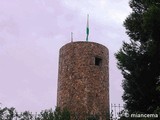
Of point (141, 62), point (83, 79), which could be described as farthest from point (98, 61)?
point (141, 62)

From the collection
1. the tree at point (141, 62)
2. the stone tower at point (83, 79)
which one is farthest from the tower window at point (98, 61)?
the tree at point (141, 62)

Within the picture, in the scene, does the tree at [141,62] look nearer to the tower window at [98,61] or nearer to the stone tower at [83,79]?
the stone tower at [83,79]

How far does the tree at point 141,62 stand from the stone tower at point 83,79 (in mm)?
1591

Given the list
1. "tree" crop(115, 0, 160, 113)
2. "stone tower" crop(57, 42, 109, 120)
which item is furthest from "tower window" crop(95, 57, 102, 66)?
"tree" crop(115, 0, 160, 113)

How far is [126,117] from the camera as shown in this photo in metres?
12.1

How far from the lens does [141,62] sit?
12859 millimetres

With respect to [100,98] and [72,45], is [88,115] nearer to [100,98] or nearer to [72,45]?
[100,98]

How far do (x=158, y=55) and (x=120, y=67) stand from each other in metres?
1.52

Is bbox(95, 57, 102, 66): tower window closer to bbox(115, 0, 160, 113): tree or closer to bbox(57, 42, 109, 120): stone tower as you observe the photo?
bbox(57, 42, 109, 120): stone tower

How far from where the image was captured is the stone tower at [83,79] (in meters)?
14.5

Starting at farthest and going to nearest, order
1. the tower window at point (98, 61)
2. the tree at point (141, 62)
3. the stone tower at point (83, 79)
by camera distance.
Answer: the tower window at point (98, 61), the stone tower at point (83, 79), the tree at point (141, 62)

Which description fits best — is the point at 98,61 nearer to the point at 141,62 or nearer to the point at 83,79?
the point at 83,79

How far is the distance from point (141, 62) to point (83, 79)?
2.65 metres

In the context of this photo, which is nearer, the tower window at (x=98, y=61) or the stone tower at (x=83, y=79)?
the stone tower at (x=83, y=79)
